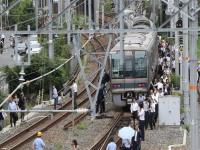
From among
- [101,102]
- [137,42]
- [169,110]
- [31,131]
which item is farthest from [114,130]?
[137,42]

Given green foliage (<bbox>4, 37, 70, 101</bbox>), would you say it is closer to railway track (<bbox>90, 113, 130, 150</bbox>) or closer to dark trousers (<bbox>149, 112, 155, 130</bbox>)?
railway track (<bbox>90, 113, 130, 150</bbox>)

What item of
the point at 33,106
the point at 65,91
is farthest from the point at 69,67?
the point at 33,106

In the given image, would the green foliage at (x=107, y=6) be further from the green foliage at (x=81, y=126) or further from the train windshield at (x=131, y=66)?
the green foliage at (x=81, y=126)

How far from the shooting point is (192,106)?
15.8 meters

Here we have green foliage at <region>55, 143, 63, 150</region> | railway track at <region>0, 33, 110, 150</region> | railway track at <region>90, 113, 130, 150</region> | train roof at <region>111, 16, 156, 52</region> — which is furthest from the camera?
train roof at <region>111, 16, 156, 52</region>

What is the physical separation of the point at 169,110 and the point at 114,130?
2.29 meters

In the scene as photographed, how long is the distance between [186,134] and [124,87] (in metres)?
4.90

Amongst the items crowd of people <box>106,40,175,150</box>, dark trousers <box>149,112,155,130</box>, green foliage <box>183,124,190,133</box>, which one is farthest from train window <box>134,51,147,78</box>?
green foliage <box>183,124,190,133</box>

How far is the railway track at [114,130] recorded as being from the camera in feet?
78.1

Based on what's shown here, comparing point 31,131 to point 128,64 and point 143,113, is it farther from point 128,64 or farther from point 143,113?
point 128,64

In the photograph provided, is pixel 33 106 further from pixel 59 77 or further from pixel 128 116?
pixel 128 116

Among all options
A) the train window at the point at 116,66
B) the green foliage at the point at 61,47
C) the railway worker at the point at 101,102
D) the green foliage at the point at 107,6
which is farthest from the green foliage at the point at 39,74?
the green foliage at the point at 107,6

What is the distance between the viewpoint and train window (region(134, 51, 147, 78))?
98.3 feet

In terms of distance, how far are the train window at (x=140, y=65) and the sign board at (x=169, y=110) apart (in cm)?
305
